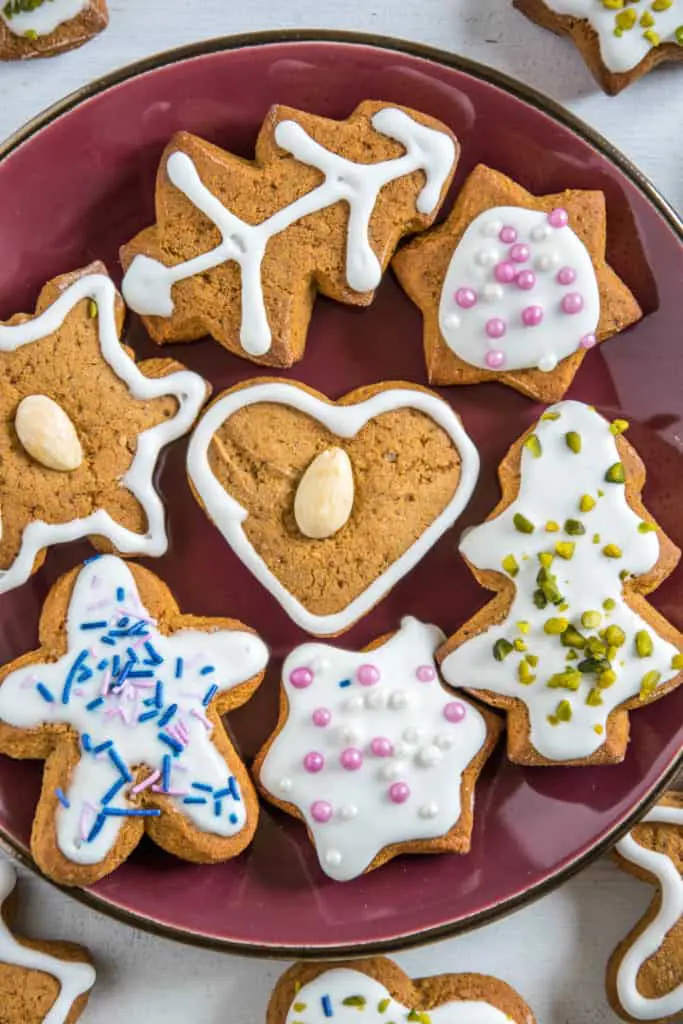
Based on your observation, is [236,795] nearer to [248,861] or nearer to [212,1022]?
[248,861]

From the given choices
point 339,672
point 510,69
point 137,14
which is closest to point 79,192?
point 137,14

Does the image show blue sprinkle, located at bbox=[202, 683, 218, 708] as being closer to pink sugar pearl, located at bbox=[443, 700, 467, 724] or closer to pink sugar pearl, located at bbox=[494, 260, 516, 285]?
pink sugar pearl, located at bbox=[443, 700, 467, 724]

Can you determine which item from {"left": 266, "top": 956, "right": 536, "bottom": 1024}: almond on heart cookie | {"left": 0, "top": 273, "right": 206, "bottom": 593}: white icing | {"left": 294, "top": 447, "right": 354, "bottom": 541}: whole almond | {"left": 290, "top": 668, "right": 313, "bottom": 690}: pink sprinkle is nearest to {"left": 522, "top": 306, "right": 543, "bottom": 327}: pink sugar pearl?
{"left": 294, "top": 447, "right": 354, "bottom": 541}: whole almond

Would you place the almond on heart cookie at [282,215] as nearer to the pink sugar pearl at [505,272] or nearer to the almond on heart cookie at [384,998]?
the pink sugar pearl at [505,272]

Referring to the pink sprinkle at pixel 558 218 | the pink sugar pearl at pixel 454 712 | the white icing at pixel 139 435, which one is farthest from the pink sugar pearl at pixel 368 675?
the pink sprinkle at pixel 558 218

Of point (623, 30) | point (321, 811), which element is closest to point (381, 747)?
point (321, 811)

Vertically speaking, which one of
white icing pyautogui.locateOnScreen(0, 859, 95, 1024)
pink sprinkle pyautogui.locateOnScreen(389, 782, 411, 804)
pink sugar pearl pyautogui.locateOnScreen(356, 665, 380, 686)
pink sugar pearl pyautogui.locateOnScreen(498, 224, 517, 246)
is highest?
pink sugar pearl pyautogui.locateOnScreen(498, 224, 517, 246)

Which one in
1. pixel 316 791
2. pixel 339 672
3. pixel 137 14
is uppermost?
pixel 137 14
